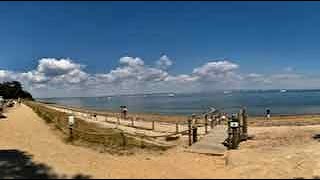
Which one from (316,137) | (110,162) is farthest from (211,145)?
(316,137)

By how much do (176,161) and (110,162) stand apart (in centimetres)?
238

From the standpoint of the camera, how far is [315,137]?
21.7 m

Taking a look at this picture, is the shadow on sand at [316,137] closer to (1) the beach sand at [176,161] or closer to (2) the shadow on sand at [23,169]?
(1) the beach sand at [176,161]

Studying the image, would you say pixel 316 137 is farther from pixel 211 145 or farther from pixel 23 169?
pixel 23 169

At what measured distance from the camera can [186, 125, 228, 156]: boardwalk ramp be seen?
17.1 meters

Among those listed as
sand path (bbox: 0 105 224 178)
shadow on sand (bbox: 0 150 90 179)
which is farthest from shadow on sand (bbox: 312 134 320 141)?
shadow on sand (bbox: 0 150 90 179)

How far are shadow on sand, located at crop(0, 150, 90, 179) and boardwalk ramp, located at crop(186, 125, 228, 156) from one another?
653cm

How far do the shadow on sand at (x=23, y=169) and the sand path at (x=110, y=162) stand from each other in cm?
25

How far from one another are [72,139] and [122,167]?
6795 millimetres

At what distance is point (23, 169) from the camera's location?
12.6 metres

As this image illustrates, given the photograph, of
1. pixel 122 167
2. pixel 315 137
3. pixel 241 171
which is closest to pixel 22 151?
pixel 122 167

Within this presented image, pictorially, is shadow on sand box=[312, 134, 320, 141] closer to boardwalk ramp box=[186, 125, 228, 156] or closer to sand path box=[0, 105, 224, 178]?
boardwalk ramp box=[186, 125, 228, 156]

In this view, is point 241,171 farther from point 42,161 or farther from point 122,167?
point 42,161

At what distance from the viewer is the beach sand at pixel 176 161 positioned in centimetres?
1268
